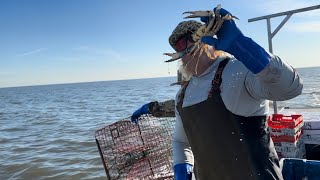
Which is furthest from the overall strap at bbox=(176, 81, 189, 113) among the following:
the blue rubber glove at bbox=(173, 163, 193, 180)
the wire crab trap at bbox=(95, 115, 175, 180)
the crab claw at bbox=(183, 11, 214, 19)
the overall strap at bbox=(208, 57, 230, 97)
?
the wire crab trap at bbox=(95, 115, 175, 180)

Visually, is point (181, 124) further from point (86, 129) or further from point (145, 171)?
point (86, 129)

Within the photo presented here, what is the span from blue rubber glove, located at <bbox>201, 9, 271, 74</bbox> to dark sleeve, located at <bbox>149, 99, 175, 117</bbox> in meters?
3.43

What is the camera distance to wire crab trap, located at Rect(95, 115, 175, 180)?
205 inches

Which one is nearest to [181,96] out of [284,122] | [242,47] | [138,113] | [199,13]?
[199,13]

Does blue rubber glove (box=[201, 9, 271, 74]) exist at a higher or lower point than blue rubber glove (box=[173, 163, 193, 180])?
higher

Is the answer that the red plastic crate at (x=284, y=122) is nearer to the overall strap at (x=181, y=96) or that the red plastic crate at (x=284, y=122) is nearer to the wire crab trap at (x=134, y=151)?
the wire crab trap at (x=134, y=151)

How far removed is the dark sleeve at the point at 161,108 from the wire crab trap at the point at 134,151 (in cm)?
27

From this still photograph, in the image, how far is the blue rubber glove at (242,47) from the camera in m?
1.64

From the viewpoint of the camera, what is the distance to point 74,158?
1152 cm

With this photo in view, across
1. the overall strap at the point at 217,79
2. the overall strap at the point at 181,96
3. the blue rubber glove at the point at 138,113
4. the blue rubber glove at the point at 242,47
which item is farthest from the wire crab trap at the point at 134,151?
the blue rubber glove at the point at 242,47

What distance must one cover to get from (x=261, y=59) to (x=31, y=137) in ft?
54.5

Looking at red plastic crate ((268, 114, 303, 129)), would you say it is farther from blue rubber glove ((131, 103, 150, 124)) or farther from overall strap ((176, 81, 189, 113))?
overall strap ((176, 81, 189, 113))

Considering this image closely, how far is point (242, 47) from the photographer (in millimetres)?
1662

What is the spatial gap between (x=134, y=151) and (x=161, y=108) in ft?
2.73
